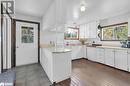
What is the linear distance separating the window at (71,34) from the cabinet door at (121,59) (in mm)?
2866

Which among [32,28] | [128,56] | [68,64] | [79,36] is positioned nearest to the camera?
[68,64]

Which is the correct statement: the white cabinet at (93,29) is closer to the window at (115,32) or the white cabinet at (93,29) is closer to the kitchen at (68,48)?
the kitchen at (68,48)

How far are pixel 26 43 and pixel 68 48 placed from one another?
211cm

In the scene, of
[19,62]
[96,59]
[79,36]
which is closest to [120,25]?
[96,59]

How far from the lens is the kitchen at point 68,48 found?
7.93 ft

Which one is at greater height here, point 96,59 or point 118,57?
point 118,57

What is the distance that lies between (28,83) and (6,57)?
5.84ft

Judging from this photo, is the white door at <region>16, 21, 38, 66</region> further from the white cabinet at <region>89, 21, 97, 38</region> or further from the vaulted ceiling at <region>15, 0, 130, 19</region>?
the white cabinet at <region>89, 21, 97, 38</region>

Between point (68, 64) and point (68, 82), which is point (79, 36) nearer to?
point (68, 64)

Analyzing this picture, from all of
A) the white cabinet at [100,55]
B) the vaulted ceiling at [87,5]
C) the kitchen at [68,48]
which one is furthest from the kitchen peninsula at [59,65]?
the white cabinet at [100,55]

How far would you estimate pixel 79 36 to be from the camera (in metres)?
6.02

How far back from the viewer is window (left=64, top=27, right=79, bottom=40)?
17.7 ft

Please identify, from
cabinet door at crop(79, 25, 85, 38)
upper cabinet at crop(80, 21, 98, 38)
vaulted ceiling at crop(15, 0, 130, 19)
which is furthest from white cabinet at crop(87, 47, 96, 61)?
vaulted ceiling at crop(15, 0, 130, 19)

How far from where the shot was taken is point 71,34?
5.66m
